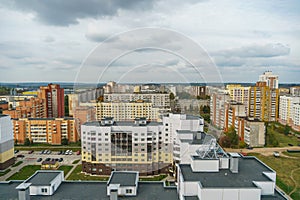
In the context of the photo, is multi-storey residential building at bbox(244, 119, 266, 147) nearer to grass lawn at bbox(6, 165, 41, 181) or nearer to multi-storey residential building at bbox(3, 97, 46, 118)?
grass lawn at bbox(6, 165, 41, 181)

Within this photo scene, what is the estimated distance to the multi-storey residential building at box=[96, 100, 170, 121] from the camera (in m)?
4.12

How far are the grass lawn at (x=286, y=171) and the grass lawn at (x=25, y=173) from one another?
557cm

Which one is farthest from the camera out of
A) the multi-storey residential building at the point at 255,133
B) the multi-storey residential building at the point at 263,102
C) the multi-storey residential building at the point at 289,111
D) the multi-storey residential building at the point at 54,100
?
the multi-storey residential building at the point at 263,102

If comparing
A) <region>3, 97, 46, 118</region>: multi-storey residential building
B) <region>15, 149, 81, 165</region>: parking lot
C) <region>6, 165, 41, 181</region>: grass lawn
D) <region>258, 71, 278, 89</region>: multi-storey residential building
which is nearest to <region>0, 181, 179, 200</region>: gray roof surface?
<region>6, 165, 41, 181</region>: grass lawn

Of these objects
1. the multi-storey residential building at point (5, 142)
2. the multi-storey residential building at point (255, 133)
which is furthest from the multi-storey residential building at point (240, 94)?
the multi-storey residential building at point (5, 142)

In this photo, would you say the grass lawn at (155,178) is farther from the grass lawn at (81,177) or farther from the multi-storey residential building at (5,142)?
the multi-storey residential building at (5,142)

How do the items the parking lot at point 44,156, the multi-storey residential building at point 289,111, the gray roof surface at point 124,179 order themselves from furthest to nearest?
the multi-storey residential building at point 289,111 → the parking lot at point 44,156 → the gray roof surface at point 124,179

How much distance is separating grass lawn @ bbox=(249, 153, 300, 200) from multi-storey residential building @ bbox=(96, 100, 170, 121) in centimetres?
287

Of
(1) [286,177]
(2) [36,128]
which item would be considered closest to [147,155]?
(1) [286,177]

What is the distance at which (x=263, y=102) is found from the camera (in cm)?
1115

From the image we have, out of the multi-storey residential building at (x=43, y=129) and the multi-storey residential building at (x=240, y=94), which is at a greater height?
the multi-storey residential building at (x=240, y=94)

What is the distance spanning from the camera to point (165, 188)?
9.45 ft

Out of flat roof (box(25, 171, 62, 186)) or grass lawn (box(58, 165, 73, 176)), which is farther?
grass lawn (box(58, 165, 73, 176))

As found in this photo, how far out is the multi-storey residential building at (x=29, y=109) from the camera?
8320mm
